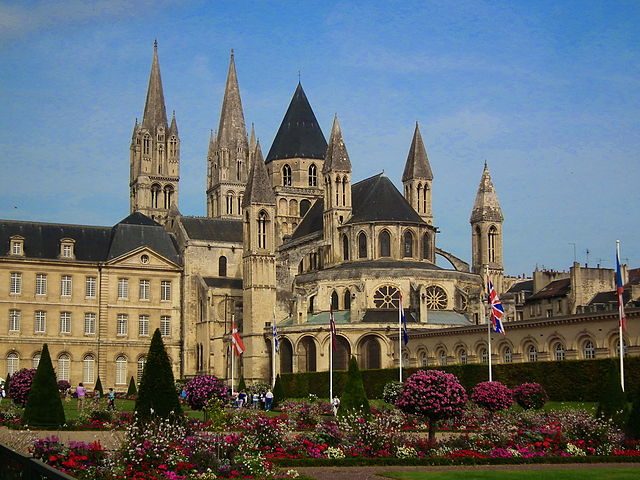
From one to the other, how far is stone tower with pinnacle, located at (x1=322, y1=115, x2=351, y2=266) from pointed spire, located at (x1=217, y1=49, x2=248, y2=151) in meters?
31.6

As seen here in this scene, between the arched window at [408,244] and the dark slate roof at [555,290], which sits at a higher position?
the arched window at [408,244]

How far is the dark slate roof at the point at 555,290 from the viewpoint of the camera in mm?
90500

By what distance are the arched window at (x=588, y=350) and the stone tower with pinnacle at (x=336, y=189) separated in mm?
34976

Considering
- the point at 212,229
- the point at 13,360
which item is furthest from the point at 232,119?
the point at 13,360

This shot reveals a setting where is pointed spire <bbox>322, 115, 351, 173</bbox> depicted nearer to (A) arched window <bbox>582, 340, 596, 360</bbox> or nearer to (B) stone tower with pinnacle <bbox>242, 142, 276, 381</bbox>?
(B) stone tower with pinnacle <bbox>242, 142, 276, 381</bbox>

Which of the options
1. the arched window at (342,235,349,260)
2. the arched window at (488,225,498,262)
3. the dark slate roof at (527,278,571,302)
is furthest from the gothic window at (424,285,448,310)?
the dark slate roof at (527,278,571,302)

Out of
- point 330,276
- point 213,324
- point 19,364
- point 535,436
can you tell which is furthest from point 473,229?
point 535,436

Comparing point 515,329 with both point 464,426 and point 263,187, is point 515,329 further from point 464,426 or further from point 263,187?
point 263,187

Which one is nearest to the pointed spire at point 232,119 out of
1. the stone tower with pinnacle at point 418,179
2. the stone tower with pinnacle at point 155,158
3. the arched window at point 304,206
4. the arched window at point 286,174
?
the stone tower with pinnacle at point 155,158

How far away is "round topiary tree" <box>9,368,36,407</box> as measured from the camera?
43625 millimetres

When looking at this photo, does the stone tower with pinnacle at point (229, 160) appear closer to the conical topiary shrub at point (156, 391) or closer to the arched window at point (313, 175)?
the arched window at point (313, 175)

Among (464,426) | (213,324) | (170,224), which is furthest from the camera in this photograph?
(170,224)

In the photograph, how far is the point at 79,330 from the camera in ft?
273

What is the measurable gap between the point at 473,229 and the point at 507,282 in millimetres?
27691
